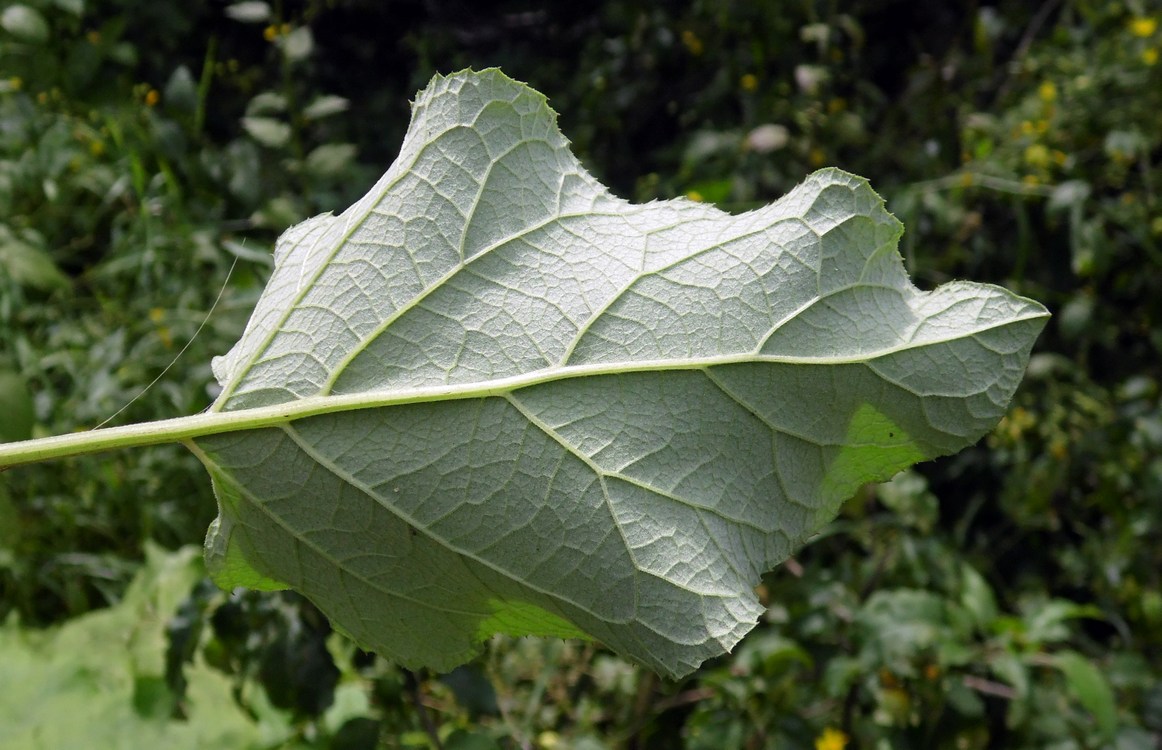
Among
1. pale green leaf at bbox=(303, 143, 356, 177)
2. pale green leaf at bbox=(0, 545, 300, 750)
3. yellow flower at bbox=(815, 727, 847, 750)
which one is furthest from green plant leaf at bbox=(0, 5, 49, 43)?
yellow flower at bbox=(815, 727, 847, 750)

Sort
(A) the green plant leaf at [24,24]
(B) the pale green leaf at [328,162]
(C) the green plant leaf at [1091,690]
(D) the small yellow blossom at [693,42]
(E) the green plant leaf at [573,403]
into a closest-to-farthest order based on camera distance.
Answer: (E) the green plant leaf at [573,403]
(C) the green plant leaf at [1091,690]
(B) the pale green leaf at [328,162]
(A) the green plant leaf at [24,24]
(D) the small yellow blossom at [693,42]

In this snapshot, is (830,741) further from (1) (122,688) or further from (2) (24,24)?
(2) (24,24)

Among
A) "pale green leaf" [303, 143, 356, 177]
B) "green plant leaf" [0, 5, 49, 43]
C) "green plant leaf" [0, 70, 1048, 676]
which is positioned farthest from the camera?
"green plant leaf" [0, 5, 49, 43]

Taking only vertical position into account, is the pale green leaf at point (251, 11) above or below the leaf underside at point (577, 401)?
above

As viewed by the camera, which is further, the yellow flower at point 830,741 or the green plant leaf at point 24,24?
the green plant leaf at point 24,24

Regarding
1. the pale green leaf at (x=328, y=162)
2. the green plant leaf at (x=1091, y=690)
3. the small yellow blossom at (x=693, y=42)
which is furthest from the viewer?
the small yellow blossom at (x=693, y=42)

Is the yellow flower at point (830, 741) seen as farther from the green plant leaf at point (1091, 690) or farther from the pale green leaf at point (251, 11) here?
the pale green leaf at point (251, 11)

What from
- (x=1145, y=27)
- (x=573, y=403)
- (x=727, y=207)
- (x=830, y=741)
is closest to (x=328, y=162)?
(x=727, y=207)

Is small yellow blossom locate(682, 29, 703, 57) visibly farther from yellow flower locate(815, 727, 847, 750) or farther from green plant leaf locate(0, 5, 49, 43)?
yellow flower locate(815, 727, 847, 750)

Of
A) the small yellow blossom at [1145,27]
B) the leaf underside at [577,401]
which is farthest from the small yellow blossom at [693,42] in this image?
the leaf underside at [577,401]
